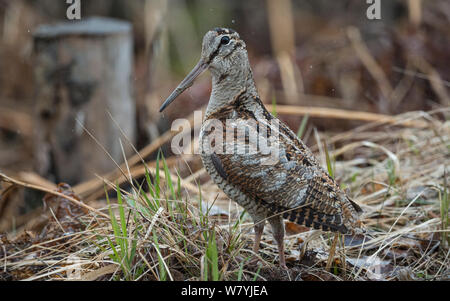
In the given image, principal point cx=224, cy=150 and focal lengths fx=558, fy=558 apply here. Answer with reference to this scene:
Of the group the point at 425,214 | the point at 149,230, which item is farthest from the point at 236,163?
the point at 425,214

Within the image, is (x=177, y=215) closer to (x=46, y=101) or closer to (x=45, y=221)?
(x=45, y=221)

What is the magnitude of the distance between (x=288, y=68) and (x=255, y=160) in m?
4.65

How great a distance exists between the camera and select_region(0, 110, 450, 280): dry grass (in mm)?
2844

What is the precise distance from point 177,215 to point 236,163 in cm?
50

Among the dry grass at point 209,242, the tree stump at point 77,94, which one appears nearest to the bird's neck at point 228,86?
the dry grass at point 209,242

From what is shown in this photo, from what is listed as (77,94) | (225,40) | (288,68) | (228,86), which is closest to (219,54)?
(225,40)

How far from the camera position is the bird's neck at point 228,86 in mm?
3191

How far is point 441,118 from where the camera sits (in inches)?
236

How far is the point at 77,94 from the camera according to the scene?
5.79m

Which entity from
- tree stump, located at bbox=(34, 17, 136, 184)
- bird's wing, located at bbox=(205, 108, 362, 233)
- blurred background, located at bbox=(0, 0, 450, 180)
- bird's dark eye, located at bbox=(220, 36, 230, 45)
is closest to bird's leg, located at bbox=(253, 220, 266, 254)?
bird's wing, located at bbox=(205, 108, 362, 233)

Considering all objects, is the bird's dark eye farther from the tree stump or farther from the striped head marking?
the tree stump

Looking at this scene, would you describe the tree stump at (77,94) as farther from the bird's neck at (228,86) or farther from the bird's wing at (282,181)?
the bird's wing at (282,181)

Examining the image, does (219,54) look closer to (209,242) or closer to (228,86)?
(228,86)

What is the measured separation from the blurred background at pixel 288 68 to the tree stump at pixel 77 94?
18cm
